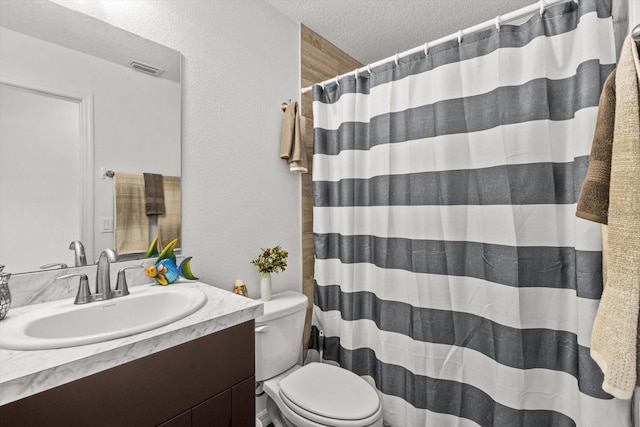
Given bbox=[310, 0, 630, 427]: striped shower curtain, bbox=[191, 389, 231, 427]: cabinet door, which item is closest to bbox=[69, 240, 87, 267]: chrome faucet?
bbox=[191, 389, 231, 427]: cabinet door

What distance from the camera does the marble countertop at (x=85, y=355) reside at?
24.1 inches

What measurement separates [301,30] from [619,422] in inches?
93.4

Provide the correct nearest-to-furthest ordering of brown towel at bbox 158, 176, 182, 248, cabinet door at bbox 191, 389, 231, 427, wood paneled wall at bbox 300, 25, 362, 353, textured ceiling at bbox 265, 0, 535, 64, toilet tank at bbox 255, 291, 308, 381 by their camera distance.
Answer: cabinet door at bbox 191, 389, 231, 427
brown towel at bbox 158, 176, 182, 248
toilet tank at bbox 255, 291, 308, 381
textured ceiling at bbox 265, 0, 535, 64
wood paneled wall at bbox 300, 25, 362, 353

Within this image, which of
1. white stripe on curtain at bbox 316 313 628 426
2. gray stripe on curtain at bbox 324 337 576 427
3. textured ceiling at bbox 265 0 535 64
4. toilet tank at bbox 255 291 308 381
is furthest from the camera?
textured ceiling at bbox 265 0 535 64

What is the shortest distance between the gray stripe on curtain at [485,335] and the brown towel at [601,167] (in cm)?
60

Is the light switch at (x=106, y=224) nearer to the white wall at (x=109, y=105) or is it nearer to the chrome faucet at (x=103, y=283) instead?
the white wall at (x=109, y=105)

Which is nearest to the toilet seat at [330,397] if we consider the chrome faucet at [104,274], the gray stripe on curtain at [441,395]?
the gray stripe on curtain at [441,395]

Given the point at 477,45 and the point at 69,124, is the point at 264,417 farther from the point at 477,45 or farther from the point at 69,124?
the point at 477,45

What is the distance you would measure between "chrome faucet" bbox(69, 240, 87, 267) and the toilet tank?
73 cm

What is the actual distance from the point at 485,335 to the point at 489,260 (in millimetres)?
331

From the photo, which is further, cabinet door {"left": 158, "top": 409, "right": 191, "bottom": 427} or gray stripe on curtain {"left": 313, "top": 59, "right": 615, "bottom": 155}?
gray stripe on curtain {"left": 313, "top": 59, "right": 615, "bottom": 155}

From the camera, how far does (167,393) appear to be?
2.70ft

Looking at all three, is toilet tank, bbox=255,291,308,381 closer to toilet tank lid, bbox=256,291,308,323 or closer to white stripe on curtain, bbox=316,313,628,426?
toilet tank lid, bbox=256,291,308,323

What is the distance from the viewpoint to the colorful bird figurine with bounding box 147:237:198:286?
4.16ft
